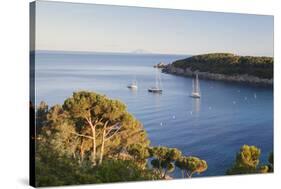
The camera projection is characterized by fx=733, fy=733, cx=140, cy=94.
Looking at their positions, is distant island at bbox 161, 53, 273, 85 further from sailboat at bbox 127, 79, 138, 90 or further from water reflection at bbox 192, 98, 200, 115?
sailboat at bbox 127, 79, 138, 90

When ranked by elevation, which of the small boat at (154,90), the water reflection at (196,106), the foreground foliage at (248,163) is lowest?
the foreground foliage at (248,163)

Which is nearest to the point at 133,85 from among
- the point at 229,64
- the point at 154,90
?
the point at 154,90

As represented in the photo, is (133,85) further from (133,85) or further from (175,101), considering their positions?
(175,101)

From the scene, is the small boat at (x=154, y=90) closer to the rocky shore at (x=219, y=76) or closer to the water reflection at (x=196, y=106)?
the rocky shore at (x=219, y=76)

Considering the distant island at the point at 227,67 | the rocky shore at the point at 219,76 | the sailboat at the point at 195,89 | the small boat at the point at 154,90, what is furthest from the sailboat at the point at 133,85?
the sailboat at the point at 195,89
